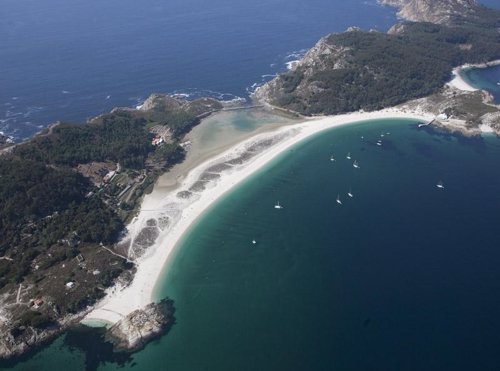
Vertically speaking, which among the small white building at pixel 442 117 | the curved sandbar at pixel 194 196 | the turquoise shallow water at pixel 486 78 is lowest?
the curved sandbar at pixel 194 196

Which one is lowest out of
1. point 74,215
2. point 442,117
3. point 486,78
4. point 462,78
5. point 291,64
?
point 74,215

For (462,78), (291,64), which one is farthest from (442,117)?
(291,64)

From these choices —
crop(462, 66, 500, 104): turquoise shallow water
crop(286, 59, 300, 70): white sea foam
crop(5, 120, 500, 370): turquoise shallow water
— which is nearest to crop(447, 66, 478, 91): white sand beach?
crop(462, 66, 500, 104): turquoise shallow water

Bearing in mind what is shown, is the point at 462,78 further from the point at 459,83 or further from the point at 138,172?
the point at 138,172

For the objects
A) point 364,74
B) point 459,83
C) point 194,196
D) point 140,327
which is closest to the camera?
point 140,327

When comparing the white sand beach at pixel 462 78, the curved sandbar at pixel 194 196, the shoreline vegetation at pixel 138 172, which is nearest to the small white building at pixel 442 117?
the shoreline vegetation at pixel 138 172

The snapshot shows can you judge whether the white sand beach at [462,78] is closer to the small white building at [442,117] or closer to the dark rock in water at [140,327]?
the small white building at [442,117]
